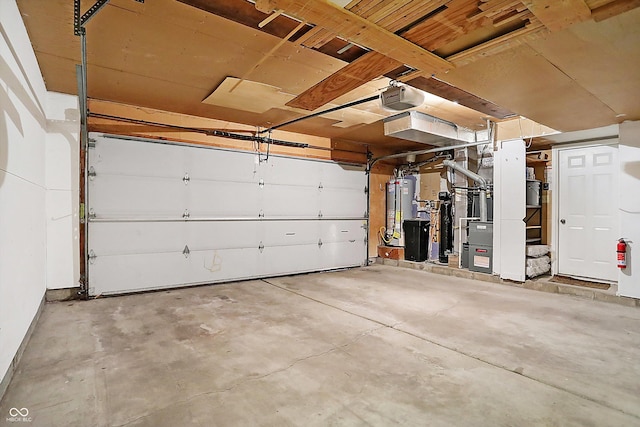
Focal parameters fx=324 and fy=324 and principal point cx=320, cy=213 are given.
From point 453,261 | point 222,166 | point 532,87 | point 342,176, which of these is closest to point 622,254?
point 453,261

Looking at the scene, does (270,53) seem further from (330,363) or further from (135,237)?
(135,237)

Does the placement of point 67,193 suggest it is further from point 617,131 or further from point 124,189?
point 617,131

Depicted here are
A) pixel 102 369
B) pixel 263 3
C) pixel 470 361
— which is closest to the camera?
pixel 263 3

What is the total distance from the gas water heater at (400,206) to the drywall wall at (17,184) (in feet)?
19.2

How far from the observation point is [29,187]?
279cm

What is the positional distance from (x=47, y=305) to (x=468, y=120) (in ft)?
20.0

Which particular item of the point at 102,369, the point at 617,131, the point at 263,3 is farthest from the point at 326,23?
the point at 617,131

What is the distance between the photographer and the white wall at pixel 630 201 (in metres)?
3.95

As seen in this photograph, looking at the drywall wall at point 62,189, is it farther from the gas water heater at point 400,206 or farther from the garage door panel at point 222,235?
the gas water heater at point 400,206

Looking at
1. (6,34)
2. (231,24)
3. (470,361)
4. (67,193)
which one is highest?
(231,24)

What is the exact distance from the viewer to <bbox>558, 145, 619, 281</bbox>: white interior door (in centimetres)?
464

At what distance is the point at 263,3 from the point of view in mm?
1728

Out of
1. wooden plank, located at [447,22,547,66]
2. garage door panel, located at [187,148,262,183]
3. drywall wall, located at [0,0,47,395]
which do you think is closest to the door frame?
wooden plank, located at [447,22,547,66]

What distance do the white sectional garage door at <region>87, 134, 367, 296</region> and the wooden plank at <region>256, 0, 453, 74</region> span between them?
11.4 ft
